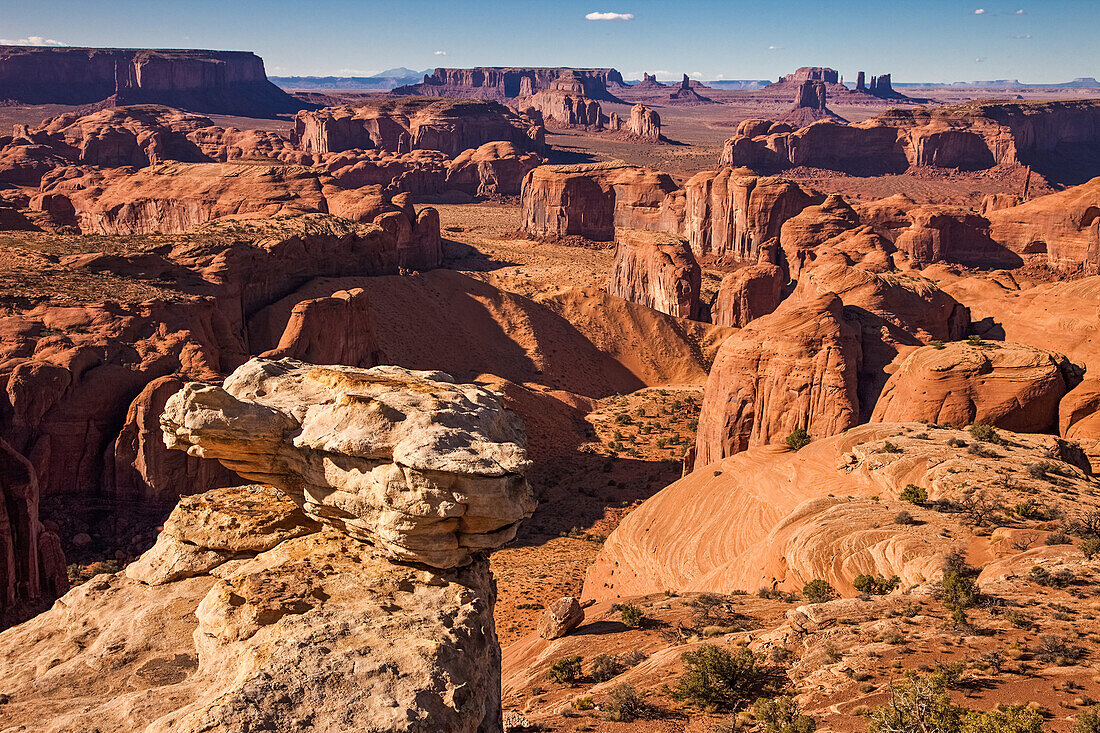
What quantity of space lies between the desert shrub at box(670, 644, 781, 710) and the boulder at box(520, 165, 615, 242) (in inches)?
3805

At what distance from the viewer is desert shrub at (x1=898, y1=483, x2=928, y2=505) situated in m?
25.8

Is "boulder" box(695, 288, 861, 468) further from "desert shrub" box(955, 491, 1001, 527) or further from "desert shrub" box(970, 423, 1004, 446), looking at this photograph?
"desert shrub" box(955, 491, 1001, 527)

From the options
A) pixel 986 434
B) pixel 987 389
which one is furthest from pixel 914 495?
pixel 987 389

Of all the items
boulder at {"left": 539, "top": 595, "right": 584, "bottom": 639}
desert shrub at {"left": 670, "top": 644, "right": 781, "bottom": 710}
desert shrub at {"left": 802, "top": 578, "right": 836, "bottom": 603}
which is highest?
desert shrub at {"left": 670, "top": 644, "right": 781, "bottom": 710}

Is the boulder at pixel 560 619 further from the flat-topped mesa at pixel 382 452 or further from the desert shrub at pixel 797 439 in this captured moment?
the desert shrub at pixel 797 439

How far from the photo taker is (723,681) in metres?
18.0

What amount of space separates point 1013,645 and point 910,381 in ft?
59.9

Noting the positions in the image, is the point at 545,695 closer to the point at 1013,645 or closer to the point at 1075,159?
the point at 1013,645

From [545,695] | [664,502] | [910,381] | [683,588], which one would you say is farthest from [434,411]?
[910,381]

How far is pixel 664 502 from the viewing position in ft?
109

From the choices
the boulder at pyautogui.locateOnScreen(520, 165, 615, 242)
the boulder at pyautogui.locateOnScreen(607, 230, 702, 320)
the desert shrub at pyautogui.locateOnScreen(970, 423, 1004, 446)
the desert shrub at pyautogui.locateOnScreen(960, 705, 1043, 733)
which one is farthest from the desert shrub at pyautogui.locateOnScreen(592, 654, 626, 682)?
the boulder at pyautogui.locateOnScreen(520, 165, 615, 242)

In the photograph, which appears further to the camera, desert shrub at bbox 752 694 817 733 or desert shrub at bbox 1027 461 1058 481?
desert shrub at bbox 1027 461 1058 481

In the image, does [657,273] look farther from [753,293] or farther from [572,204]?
[572,204]

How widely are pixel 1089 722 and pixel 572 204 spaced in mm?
102082
